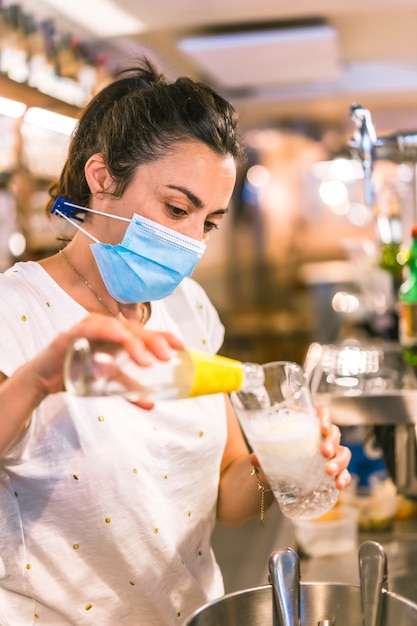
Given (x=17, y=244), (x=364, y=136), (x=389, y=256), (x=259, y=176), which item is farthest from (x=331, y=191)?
(x=259, y=176)

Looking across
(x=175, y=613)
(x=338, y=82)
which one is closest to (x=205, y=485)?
(x=175, y=613)

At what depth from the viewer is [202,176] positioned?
1.44 m

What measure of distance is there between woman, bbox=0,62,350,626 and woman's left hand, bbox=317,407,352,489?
0.32 m

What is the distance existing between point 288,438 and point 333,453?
0.12m

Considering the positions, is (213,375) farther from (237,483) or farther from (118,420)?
(237,483)

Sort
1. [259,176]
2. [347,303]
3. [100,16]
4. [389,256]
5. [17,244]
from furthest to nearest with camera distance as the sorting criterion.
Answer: [259,176], [347,303], [100,16], [17,244], [389,256]

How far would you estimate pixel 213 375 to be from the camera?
1026 mm

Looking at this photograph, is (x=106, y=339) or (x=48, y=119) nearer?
(x=106, y=339)

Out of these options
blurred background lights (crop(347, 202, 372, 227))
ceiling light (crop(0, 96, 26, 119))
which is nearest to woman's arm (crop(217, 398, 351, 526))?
ceiling light (crop(0, 96, 26, 119))

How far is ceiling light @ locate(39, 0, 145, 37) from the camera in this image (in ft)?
17.4

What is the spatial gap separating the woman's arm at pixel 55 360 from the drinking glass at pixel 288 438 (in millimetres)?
209

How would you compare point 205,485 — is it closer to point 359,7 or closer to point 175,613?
point 175,613

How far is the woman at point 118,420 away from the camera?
140 centimetres

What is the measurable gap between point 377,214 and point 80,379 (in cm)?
295
